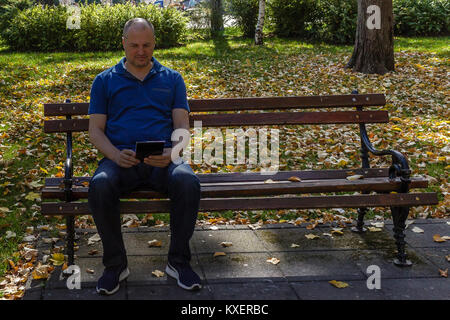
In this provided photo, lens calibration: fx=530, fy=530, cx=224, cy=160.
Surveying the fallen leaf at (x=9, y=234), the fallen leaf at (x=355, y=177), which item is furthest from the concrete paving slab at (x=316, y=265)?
the fallen leaf at (x=9, y=234)

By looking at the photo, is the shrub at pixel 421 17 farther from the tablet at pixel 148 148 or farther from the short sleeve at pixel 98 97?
the tablet at pixel 148 148

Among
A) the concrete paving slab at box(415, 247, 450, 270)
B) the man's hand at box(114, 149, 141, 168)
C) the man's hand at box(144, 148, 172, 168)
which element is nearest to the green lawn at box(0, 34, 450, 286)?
the concrete paving slab at box(415, 247, 450, 270)

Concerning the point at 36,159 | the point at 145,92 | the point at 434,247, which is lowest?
the point at 434,247

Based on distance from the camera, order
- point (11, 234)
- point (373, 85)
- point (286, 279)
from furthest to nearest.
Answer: point (373, 85) < point (11, 234) < point (286, 279)

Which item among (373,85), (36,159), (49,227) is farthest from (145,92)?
(373,85)

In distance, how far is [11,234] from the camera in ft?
15.1

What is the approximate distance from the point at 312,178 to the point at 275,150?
2.79 m

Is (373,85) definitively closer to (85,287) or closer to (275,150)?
(275,150)

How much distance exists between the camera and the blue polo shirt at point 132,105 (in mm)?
3877

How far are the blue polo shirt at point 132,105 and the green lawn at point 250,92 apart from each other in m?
1.33

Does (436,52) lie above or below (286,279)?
above

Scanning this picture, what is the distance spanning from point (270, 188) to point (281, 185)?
108 millimetres

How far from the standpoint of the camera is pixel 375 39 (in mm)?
10969
